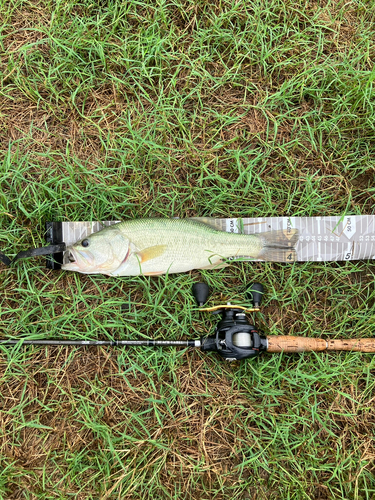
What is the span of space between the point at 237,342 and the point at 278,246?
1.01 m

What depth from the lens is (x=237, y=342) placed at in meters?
2.93

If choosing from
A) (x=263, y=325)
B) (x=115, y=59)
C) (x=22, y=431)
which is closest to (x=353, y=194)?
(x=263, y=325)

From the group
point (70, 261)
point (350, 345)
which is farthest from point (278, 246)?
point (70, 261)

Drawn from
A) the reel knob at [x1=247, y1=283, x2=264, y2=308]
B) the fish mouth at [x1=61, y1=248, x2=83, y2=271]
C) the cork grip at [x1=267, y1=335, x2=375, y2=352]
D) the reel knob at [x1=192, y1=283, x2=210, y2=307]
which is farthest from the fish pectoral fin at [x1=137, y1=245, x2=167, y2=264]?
the cork grip at [x1=267, y1=335, x2=375, y2=352]

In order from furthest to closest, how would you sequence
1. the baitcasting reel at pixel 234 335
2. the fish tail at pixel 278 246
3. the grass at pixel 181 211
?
the fish tail at pixel 278 246
the grass at pixel 181 211
the baitcasting reel at pixel 234 335

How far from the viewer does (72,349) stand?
3191 mm

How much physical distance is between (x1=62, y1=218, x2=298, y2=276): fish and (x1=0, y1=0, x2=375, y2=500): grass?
0.18m

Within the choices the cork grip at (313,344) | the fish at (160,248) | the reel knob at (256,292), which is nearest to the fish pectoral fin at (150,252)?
the fish at (160,248)

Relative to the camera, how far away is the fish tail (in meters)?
3.26

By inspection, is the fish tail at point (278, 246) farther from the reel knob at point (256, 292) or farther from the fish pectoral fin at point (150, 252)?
the fish pectoral fin at point (150, 252)

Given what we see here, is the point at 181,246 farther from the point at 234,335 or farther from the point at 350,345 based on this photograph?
the point at 350,345

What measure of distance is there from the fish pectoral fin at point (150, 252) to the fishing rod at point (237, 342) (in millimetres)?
467

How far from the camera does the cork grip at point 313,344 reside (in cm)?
302

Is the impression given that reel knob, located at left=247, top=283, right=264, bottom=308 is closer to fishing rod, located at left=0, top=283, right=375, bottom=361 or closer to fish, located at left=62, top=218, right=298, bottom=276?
fishing rod, located at left=0, top=283, right=375, bottom=361
